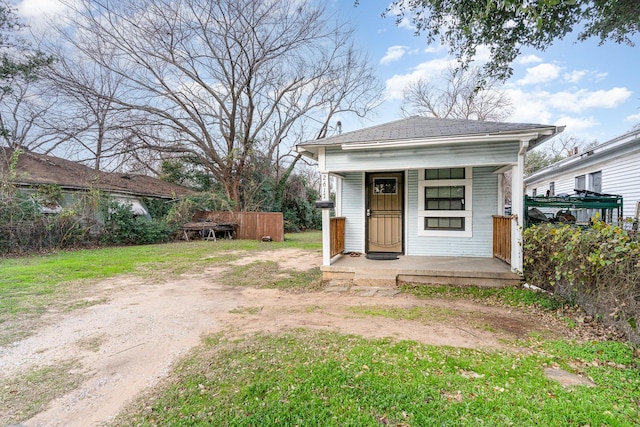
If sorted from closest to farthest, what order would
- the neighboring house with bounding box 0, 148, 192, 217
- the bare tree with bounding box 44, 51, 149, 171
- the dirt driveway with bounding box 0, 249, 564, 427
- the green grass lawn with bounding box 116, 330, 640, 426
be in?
the green grass lawn with bounding box 116, 330, 640, 426
the dirt driveway with bounding box 0, 249, 564, 427
the neighboring house with bounding box 0, 148, 192, 217
the bare tree with bounding box 44, 51, 149, 171

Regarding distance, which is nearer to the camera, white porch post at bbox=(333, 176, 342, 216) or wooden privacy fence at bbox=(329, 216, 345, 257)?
wooden privacy fence at bbox=(329, 216, 345, 257)

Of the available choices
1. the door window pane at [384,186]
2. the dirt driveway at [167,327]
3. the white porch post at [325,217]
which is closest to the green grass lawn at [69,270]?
the dirt driveway at [167,327]

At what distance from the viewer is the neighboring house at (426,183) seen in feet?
16.8

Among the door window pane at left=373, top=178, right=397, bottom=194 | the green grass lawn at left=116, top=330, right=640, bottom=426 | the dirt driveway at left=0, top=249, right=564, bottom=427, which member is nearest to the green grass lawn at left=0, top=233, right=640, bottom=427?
the green grass lawn at left=116, top=330, right=640, bottom=426

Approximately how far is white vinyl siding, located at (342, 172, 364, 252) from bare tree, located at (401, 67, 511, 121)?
17.5 meters

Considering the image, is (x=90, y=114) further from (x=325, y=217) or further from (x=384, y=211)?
(x=384, y=211)

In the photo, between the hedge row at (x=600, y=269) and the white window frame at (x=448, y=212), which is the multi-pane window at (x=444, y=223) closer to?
the white window frame at (x=448, y=212)

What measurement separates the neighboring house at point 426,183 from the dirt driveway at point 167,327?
1736 millimetres

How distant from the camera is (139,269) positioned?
7.15 metres

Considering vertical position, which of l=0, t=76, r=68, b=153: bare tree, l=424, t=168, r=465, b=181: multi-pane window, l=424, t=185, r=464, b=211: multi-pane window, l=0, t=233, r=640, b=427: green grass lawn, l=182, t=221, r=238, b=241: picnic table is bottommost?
l=0, t=233, r=640, b=427: green grass lawn

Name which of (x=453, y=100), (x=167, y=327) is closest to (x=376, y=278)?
(x=167, y=327)

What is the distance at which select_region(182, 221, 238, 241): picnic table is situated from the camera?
13.4 meters

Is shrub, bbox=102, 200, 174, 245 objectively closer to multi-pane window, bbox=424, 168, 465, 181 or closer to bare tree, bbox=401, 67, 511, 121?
multi-pane window, bbox=424, 168, 465, 181

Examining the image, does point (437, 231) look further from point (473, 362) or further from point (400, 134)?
point (473, 362)
